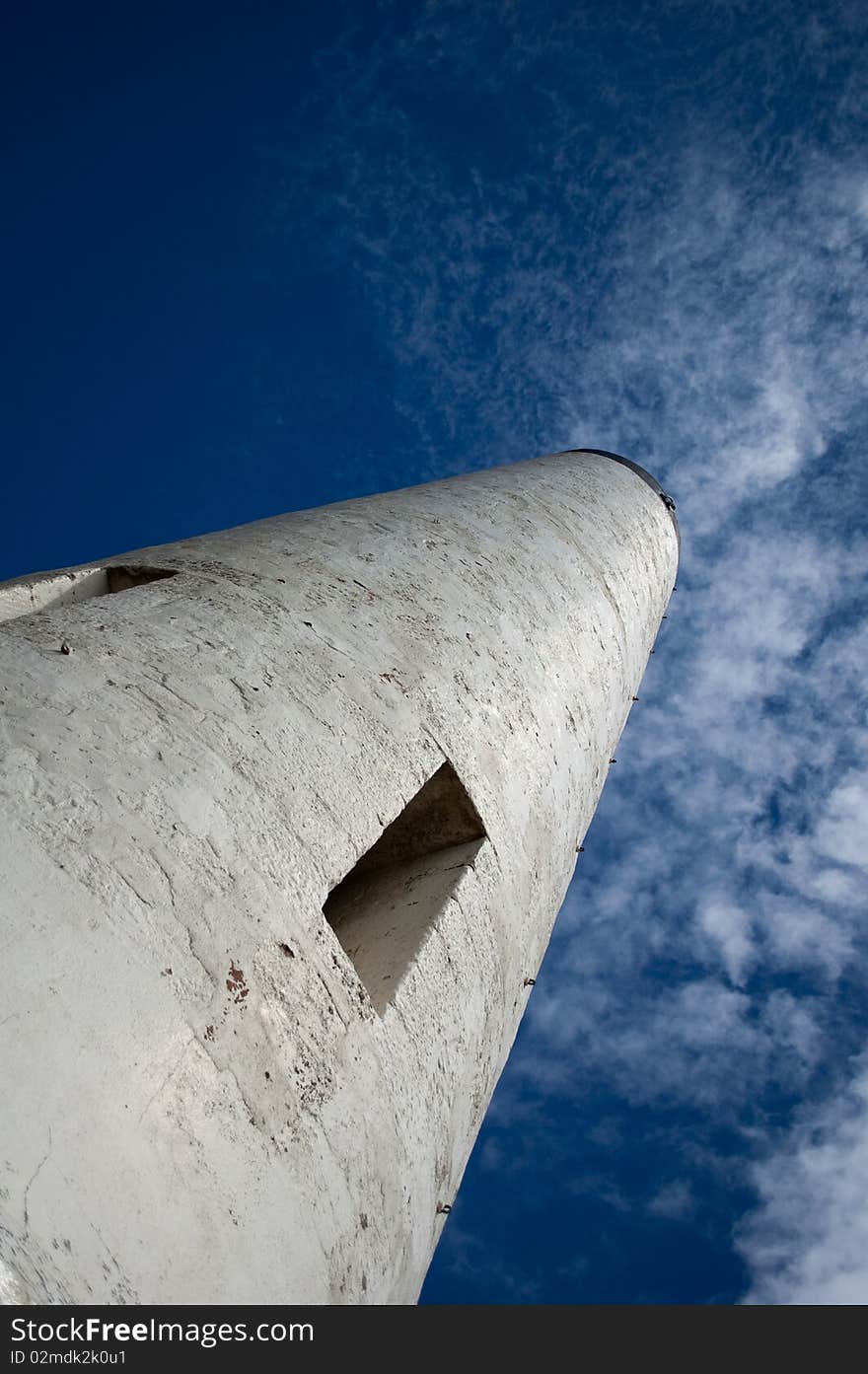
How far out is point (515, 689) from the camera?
5305 millimetres

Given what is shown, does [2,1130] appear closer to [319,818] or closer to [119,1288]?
[119,1288]

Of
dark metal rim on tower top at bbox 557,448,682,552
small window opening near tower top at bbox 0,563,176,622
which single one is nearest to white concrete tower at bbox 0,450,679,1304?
small window opening near tower top at bbox 0,563,176,622

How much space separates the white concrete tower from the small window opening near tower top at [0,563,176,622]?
0.7 inches

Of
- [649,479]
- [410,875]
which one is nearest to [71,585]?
[410,875]

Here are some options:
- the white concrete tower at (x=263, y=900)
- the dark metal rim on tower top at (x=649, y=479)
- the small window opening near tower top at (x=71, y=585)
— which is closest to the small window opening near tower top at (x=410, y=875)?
the white concrete tower at (x=263, y=900)

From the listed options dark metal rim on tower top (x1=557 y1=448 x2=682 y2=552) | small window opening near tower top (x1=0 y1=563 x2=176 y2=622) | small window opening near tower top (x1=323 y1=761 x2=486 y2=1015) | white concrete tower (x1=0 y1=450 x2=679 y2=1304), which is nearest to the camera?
white concrete tower (x1=0 y1=450 x2=679 y2=1304)

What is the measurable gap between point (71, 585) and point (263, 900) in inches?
104

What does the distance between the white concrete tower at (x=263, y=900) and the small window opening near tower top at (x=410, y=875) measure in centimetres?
2

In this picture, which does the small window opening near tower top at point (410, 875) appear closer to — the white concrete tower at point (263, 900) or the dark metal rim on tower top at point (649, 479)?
the white concrete tower at point (263, 900)

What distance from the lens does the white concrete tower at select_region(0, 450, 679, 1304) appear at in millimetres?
2301

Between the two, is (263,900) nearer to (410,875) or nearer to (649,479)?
(410,875)

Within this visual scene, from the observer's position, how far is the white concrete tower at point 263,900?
230 centimetres

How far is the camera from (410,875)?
4551mm

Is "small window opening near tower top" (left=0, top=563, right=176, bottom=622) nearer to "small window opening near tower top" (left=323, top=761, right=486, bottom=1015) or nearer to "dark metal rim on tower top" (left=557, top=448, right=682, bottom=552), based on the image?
"small window opening near tower top" (left=323, top=761, right=486, bottom=1015)
